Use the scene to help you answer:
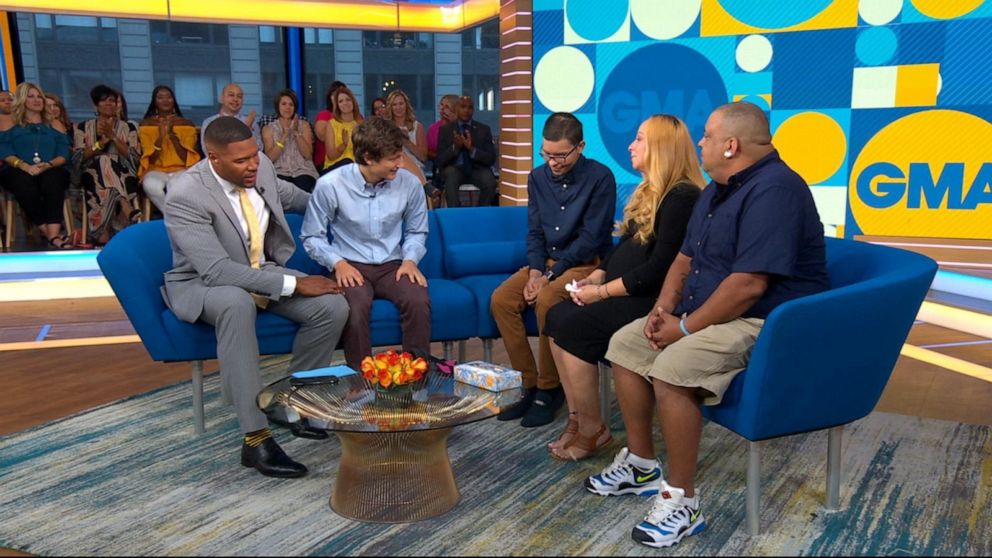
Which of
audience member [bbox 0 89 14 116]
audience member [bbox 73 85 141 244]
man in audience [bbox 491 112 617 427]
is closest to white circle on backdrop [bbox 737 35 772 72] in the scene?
man in audience [bbox 491 112 617 427]

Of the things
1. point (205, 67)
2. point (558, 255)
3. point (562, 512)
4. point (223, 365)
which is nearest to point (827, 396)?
point (562, 512)

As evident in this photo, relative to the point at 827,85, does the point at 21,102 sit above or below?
below

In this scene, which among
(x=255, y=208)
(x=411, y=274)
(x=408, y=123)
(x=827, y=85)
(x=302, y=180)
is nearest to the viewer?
(x=255, y=208)

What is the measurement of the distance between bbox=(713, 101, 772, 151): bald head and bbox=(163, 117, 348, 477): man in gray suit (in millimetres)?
1626

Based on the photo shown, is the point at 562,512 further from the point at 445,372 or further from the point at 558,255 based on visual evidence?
the point at 558,255

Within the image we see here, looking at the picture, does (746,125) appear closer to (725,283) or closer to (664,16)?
(725,283)

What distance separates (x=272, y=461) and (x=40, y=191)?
5.33 metres

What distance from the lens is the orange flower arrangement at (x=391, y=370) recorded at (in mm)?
2461

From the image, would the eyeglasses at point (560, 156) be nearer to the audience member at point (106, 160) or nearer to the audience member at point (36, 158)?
the audience member at point (106, 160)

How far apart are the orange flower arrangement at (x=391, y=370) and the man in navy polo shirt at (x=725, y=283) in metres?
0.69

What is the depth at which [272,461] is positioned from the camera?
2814 mm

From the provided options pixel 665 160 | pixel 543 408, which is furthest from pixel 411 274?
pixel 665 160

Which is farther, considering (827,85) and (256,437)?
(827,85)

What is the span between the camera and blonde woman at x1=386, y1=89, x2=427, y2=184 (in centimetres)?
639
